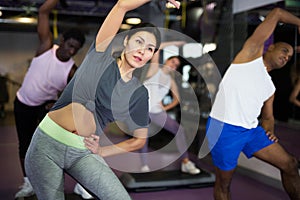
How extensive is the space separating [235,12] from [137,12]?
111 inches

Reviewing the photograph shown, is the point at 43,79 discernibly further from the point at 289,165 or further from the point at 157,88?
the point at 289,165

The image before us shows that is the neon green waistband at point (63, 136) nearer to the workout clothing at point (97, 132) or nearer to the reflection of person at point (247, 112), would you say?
the workout clothing at point (97, 132)

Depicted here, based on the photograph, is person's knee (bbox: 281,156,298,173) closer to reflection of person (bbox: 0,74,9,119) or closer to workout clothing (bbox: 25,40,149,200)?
workout clothing (bbox: 25,40,149,200)

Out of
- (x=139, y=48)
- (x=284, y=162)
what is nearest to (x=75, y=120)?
(x=139, y=48)

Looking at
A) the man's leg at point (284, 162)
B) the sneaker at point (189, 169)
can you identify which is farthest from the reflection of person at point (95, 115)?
the sneaker at point (189, 169)

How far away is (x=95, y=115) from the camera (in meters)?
1.43

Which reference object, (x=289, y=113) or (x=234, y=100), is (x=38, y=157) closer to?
(x=234, y=100)

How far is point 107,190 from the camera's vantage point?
4.66ft

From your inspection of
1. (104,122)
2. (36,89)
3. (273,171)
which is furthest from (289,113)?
(104,122)

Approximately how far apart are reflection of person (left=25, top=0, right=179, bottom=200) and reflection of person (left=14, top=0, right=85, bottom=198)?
1203mm

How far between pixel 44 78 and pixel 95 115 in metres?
1.40

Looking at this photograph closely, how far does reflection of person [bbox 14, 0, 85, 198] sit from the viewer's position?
257 centimetres

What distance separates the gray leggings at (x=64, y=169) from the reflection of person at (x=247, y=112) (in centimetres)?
97

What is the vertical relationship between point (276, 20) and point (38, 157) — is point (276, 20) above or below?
above
